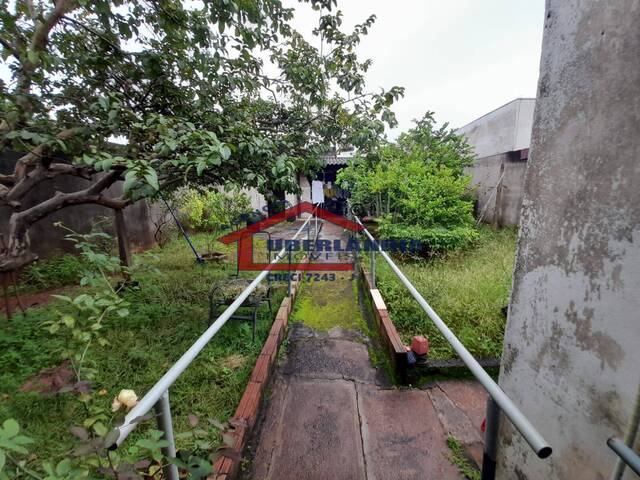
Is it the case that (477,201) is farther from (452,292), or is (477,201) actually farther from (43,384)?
(43,384)

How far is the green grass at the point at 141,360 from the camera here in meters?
1.97

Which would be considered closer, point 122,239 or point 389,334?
point 389,334

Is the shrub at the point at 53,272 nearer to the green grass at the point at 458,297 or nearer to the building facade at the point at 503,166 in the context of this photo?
the green grass at the point at 458,297

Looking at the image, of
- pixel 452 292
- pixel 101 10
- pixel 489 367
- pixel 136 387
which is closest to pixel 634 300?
pixel 489 367

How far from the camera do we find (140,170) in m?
1.44

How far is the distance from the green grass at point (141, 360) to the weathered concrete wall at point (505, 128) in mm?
11172

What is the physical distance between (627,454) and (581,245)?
607mm

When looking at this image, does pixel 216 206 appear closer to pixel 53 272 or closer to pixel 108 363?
pixel 53 272

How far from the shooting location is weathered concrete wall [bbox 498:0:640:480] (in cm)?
82

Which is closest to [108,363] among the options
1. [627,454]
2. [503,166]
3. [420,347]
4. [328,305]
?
[328,305]

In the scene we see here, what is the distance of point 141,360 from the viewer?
102 inches

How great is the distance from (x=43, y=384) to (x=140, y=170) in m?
2.22

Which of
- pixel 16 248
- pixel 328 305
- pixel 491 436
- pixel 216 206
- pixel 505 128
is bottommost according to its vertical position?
pixel 328 305

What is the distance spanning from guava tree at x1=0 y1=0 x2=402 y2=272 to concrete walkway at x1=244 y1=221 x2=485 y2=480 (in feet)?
5.82
